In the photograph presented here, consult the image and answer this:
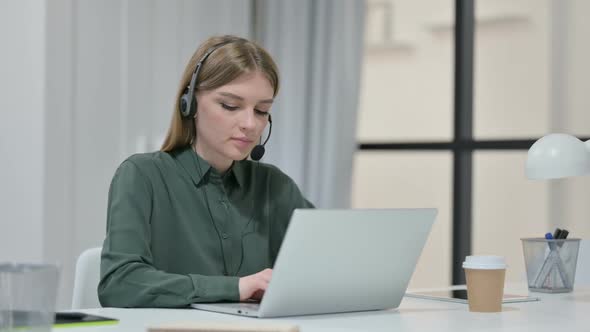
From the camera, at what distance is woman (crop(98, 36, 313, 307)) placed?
1909mm

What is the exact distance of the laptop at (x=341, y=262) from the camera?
4.78 ft

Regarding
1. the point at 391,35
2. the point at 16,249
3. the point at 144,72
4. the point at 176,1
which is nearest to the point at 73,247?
the point at 16,249

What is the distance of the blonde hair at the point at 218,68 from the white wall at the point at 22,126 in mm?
1266

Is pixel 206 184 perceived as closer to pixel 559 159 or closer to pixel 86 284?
pixel 86 284

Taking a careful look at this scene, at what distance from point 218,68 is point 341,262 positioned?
2.10ft

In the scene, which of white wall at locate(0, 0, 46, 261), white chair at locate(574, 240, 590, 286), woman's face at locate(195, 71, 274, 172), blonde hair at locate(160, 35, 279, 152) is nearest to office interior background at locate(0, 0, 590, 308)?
white wall at locate(0, 0, 46, 261)

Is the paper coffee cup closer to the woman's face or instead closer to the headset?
the woman's face

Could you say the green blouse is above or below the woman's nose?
below

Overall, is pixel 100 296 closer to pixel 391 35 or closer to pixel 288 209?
pixel 288 209

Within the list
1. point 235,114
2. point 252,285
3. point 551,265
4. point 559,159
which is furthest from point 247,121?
point 551,265

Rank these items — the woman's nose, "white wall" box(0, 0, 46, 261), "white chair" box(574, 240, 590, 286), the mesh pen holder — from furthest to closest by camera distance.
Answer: "white wall" box(0, 0, 46, 261) → "white chair" box(574, 240, 590, 286) → the mesh pen holder → the woman's nose

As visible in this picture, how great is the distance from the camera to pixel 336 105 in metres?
3.83

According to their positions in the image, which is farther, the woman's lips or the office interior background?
the office interior background

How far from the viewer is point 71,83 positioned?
10.8ft
